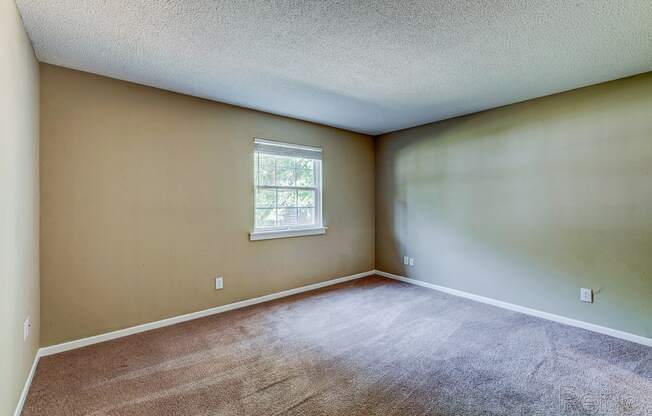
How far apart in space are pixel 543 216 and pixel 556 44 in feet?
5.83

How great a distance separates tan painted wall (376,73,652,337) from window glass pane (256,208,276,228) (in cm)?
200

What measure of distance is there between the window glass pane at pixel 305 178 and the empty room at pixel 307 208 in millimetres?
58

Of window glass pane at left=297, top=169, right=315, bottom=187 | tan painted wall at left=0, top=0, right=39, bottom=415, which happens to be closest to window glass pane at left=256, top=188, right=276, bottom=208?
window glass pane at left=297, top=169, right=315, bottom=187

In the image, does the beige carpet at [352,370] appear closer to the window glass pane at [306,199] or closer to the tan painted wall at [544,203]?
the tan painted wall at [544,203]

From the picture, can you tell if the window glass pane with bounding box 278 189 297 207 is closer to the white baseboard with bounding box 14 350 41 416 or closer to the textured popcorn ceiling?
the textured popcorn ceiling

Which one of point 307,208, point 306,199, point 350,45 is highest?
point 350,45

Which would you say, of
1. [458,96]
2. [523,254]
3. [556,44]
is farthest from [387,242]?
[556,44]

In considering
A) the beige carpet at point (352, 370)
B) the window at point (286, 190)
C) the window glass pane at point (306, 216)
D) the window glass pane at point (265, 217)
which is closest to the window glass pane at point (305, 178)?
the window at point (286, 190)

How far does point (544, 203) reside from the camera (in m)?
3.15

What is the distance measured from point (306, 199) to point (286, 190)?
0.36 meters

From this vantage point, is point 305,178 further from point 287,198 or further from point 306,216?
point 306,216

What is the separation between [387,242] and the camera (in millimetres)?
4770

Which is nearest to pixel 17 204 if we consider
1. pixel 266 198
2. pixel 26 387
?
pixel 26 387

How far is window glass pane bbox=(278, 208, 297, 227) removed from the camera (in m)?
3.88
